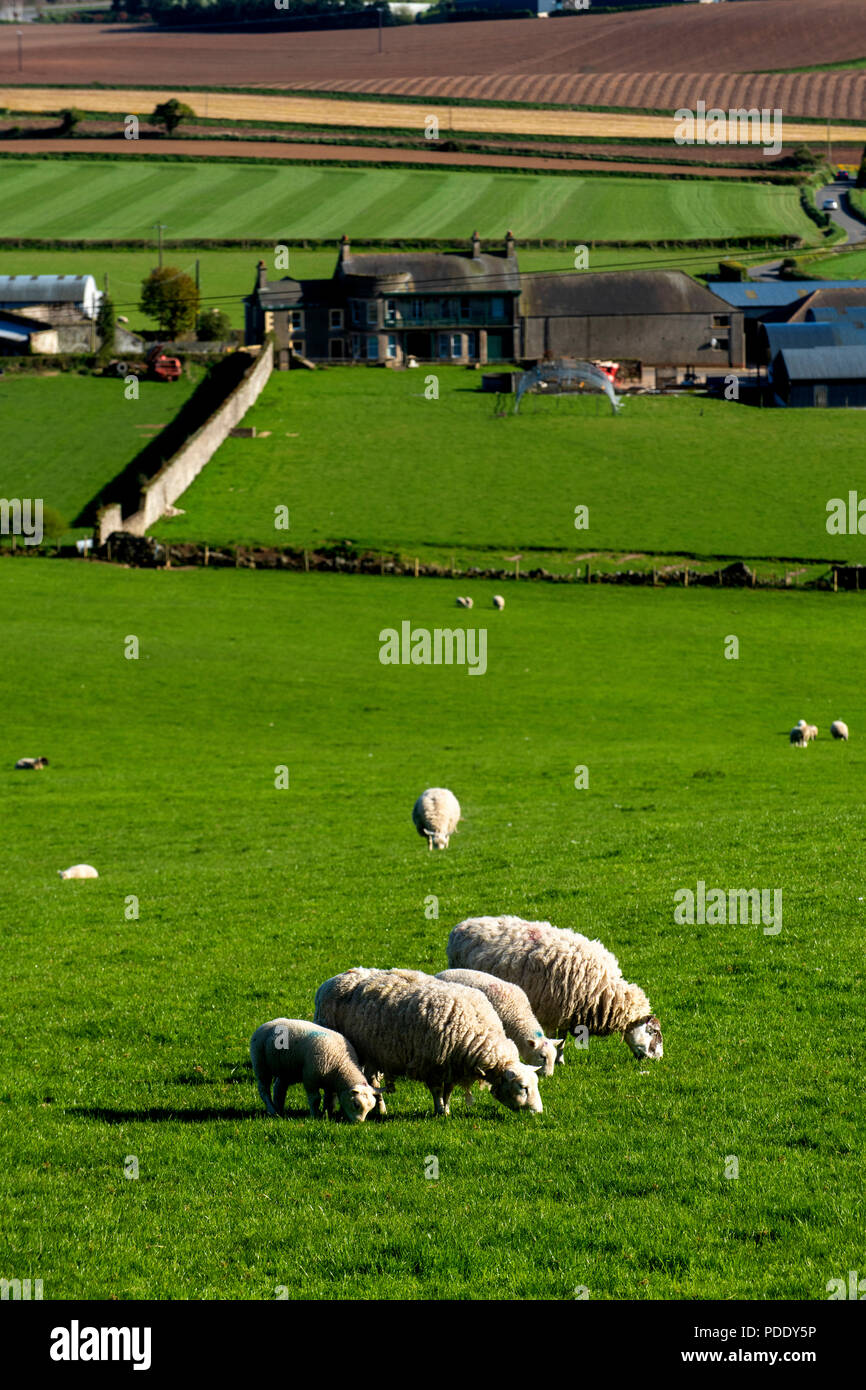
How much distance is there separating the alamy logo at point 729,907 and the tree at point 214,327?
105798 mm

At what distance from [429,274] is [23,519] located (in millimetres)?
61651

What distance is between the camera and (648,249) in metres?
143

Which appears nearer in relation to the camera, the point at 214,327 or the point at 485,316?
the point at 214,327

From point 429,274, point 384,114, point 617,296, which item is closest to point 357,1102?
point 429,274

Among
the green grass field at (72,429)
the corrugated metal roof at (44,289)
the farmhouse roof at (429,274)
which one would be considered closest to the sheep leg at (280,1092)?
the green grass field at (72,429)

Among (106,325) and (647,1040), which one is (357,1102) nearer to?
(647,1040)

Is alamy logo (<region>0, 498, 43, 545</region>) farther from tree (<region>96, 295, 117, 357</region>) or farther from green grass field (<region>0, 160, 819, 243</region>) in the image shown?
green grass field (<region>0, 160, 819, 243</region>)

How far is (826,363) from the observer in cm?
10094

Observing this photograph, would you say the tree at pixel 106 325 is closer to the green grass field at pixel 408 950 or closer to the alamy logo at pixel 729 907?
the green grass field at pixel 408 950

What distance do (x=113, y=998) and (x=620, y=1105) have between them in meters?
7.67
